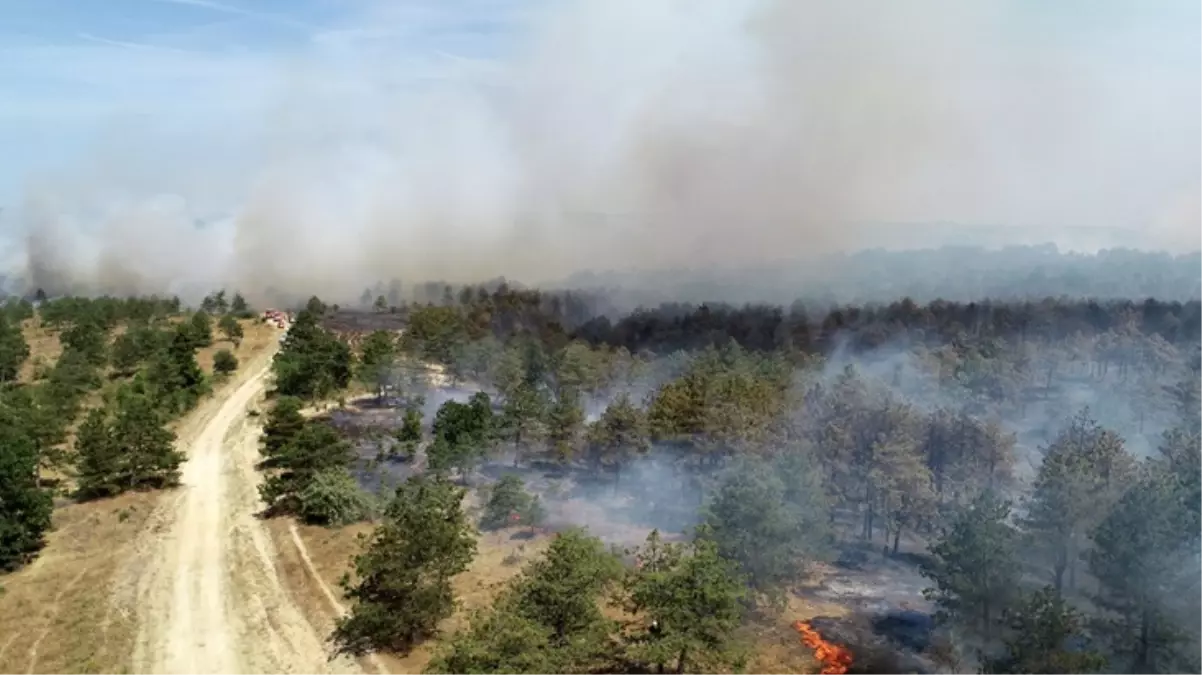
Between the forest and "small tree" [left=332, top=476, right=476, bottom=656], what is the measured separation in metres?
0.10

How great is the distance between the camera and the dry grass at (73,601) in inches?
1024

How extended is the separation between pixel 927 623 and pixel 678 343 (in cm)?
4904

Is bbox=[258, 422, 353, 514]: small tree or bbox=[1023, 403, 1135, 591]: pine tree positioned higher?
bbox=[1023, 403, 1135, 591]: pine tree

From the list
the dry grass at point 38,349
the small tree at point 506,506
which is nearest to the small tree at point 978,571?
the small tree at point 506,506

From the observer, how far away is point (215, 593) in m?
31.0

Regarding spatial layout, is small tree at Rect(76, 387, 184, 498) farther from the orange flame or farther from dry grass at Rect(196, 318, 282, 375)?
the orange flame

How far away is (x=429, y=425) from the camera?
2061 inches

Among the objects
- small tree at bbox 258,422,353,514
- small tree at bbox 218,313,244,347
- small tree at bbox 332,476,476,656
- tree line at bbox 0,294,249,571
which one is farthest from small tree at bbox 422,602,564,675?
small tree at bbox 218,313,244,347

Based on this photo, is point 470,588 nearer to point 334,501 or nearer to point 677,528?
point 334,501

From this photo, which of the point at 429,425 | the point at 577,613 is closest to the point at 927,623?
the point at 577,613

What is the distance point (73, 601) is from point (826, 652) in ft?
85.9

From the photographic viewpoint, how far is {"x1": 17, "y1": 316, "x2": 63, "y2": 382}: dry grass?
65812mm

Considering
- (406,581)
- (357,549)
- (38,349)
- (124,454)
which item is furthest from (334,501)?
(38,349)

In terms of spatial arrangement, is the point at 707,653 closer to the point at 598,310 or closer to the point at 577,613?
the point at 577,613
